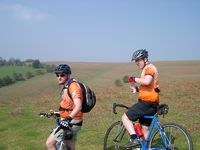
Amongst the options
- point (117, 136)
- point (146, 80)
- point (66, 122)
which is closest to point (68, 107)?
point (66, 122)

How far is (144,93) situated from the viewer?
7.78m

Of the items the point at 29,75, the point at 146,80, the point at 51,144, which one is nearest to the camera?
the point at 51,144

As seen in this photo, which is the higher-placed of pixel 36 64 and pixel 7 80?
pixel 36 64

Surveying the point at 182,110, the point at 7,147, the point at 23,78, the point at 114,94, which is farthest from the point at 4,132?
the point at 23,78

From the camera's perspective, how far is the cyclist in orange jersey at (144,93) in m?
7.61

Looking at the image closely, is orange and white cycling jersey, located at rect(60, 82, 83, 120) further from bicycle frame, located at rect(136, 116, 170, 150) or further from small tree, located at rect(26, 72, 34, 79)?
small tree, located at rect(26, 72, 34, 79)

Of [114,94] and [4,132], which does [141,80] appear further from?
[114,94]

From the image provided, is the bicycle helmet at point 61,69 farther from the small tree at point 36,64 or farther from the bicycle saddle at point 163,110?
the small tree at point 36,64

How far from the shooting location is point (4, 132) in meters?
14.4

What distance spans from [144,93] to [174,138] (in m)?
1.20

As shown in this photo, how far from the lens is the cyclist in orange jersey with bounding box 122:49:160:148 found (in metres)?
7.61

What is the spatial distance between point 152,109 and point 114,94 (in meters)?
16.9

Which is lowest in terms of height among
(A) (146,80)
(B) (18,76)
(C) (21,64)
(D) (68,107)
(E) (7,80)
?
(E) (7,80)

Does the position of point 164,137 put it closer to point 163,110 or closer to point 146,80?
point 163,110
